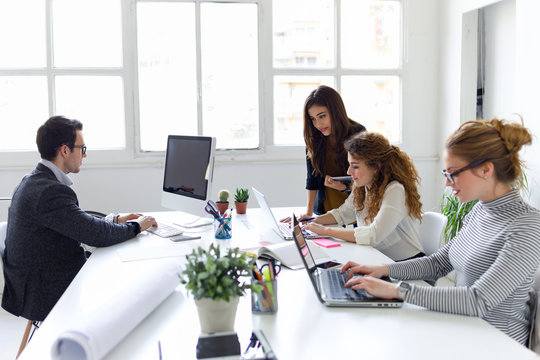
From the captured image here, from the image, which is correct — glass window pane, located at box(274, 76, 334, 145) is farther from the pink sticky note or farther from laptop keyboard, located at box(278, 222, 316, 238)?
the pink sticky note

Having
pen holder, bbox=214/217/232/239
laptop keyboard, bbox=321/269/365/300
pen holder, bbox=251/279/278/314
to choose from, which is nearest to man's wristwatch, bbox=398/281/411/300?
laptop keyboard, bbox=321/269/365/300

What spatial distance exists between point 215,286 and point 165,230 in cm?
145

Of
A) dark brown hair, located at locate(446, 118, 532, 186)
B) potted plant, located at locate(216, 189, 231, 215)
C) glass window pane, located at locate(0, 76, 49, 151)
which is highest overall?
glass window pane, located at locate(0, 76, 49, 151)

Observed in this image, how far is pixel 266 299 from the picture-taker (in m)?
1.49

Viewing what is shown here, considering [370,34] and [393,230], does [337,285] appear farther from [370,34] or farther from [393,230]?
[370,34]

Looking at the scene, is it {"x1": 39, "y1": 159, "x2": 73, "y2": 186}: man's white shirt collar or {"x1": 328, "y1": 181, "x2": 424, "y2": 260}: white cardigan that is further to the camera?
{"x1": 39, "y1": 159, "x2": 73, "y2": 186}: man's white shirt collar

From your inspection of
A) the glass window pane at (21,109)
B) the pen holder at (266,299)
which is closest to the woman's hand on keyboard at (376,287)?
the pen holder at (266,299)

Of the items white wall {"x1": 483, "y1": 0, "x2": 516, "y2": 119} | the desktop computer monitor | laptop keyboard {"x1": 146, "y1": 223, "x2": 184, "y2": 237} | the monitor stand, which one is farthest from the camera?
white wall {"x1": 483, "y1": 0, "x2": 516, "y2": 119}

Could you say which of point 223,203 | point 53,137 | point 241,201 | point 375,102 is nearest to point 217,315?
point 53,137

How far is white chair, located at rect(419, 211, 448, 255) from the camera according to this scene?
97.3 inches

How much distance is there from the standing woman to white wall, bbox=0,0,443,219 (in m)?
1.32

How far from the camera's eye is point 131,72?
4.26 m

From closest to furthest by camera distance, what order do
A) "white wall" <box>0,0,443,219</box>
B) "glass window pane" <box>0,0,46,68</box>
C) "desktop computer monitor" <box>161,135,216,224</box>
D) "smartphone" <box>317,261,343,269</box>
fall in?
"smartphone" <box>317,261,343,269</box> → "desktop computer monitor" <box>161,135,216,224</box> → "glass window pane" <box>0,0,46,68</box> → "white wall" <box>0,0,443,219</box>

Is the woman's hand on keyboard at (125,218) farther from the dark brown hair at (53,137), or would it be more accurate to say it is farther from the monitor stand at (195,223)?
the dark brown hair at (53,137)
